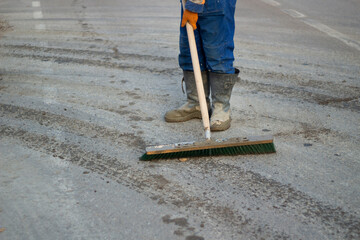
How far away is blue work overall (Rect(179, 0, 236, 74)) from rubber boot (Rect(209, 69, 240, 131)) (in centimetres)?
6

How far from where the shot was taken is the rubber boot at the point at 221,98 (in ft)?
12.1

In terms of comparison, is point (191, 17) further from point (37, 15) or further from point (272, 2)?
point (272, 2)

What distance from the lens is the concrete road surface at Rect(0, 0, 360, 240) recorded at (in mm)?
2479

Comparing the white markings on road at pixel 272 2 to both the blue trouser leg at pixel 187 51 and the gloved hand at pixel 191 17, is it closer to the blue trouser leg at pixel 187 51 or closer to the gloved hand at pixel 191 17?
the blue trouser leg at pixel 187 51

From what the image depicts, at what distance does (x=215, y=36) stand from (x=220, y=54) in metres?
0.16

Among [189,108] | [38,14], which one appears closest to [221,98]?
[189,108]

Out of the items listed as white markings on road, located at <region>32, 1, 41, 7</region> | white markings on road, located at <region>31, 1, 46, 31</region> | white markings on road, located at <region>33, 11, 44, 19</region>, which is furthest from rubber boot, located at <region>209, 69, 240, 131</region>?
white markings on road, located at <region>32, 1, 41, 7</region>

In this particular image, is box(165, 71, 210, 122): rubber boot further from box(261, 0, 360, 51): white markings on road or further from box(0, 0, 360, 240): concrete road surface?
box(261, 0, 360, 51): white markings on road

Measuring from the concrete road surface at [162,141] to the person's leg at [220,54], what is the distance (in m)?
0.18

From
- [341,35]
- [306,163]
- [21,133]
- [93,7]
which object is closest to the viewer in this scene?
[306,163]

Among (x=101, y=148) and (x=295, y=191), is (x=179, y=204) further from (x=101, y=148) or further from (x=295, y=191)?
(x=101, y=148)

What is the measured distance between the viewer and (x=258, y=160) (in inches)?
125

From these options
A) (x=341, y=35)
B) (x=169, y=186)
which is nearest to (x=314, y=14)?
(x=341, y=35)

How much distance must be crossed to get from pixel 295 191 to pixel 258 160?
48cm
